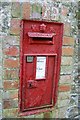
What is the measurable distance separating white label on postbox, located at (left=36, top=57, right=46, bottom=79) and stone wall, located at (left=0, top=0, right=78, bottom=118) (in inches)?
7.3

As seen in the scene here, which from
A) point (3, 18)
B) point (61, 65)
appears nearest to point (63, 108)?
point (61, 65)

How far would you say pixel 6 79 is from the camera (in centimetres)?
203

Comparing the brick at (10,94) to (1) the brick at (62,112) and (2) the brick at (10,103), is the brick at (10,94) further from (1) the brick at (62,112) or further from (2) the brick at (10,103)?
(1) the brick at (62,112)

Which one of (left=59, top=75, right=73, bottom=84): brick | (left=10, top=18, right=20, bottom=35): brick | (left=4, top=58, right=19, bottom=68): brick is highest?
(left=10, top=18, right=20, bottom=35): brick

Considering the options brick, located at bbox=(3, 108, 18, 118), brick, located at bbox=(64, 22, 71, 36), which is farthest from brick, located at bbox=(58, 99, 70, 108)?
brick, located at bbox=(64, 22, 71, 36)

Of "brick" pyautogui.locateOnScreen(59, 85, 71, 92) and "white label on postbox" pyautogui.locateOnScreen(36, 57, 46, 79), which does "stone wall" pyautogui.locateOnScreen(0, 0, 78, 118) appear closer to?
"brick" pyautogui.locateOnScreen(59, 85, 71, 92)

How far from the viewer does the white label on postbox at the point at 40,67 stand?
2111mm

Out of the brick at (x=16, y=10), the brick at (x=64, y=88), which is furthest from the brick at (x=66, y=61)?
the brick at (x=16, y=10)

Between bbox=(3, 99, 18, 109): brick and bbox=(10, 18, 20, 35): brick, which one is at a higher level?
bbox=(10, 18, 20, 35): brick

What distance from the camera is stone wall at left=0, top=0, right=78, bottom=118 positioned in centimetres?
195

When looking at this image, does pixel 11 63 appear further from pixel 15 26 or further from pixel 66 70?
pixel 66 70

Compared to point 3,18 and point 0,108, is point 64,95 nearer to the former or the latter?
point 0,108

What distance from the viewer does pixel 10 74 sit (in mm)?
2037

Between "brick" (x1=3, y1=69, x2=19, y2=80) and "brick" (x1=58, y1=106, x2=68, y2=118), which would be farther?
"brick" (x1=58, y1=106, x2=68, y2=118)
